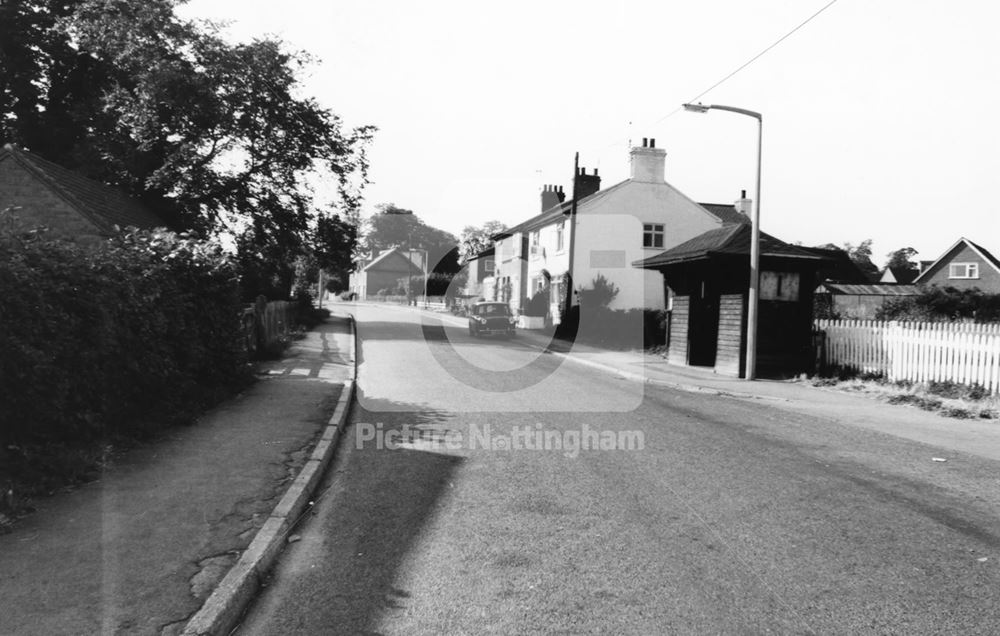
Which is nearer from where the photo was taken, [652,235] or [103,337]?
[103,337]

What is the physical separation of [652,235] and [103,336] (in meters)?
32.3

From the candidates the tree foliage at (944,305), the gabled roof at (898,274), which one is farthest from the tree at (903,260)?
the tree foliage at (944,305)

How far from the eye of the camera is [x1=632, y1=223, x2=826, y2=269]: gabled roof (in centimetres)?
1680

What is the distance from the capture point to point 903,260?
95.7m

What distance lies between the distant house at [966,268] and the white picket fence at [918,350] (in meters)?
A: 40.7

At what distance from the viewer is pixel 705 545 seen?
493 cm

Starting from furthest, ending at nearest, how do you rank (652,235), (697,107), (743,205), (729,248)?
1. (743,205)
2. (652,235)
3. (729,248)
4. (697,107)

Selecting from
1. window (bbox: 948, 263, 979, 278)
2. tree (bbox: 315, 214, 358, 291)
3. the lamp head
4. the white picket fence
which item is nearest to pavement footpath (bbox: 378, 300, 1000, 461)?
the white picket fence

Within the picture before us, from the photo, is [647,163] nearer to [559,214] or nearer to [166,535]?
[559,214]

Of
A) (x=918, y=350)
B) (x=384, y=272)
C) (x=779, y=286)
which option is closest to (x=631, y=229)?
(x=779, y=286)

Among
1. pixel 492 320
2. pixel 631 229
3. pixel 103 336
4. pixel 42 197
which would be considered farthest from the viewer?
pixel 631 229

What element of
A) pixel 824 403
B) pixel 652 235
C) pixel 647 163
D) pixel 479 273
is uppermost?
pixel 647 163

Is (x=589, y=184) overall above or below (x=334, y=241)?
above

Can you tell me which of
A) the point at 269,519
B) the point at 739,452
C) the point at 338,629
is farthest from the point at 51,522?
the point at 739,452
